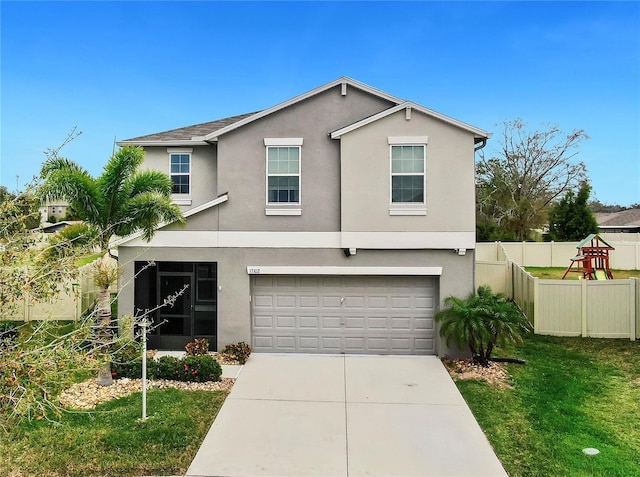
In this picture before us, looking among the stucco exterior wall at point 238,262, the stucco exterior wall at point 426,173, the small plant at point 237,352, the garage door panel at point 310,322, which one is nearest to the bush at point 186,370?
the small plant at point 237,352

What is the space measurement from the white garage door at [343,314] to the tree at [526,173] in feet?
93.1

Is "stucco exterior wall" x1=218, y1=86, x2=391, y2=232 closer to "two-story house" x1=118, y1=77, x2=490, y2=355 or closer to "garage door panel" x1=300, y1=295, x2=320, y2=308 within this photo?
"two-story house" x1=118, y1=77, x2=490, y2=355

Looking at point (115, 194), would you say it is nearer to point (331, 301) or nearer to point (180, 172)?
point (180, 172)

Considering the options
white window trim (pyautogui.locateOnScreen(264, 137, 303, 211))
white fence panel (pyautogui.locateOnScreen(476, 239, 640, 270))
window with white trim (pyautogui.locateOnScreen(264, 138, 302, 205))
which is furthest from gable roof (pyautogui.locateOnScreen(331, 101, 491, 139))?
white fence panel (pyautogui.locateOnScreen(476, 239, 640, 270))

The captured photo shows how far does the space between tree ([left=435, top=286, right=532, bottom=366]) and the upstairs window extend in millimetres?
2939

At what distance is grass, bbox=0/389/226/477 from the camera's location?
621 centimetres

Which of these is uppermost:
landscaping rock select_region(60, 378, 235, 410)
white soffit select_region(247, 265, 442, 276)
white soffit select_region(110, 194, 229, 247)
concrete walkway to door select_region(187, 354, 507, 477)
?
white soffit select_region(110, 194, 229, 247)

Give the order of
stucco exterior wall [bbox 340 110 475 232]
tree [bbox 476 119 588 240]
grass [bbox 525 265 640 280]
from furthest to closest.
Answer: tree [bbox 476 119 588 240] → grass [bbox 525 265 640 280] → stucco exterior wall [bbox 340 110 475 232]

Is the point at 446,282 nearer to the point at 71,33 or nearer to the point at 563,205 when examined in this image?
the point at 71,33

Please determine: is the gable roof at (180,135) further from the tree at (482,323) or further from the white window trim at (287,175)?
the tree at (482,323)

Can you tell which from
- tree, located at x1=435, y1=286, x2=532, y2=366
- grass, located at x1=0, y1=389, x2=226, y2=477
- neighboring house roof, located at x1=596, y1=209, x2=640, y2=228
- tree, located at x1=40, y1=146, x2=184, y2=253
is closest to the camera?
grass, located at x1=0, y1=389, x2=226, y2=477

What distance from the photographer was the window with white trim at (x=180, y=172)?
14.0 metres

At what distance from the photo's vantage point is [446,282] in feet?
38.4

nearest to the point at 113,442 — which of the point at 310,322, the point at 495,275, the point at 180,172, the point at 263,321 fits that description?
the point at 263,321
